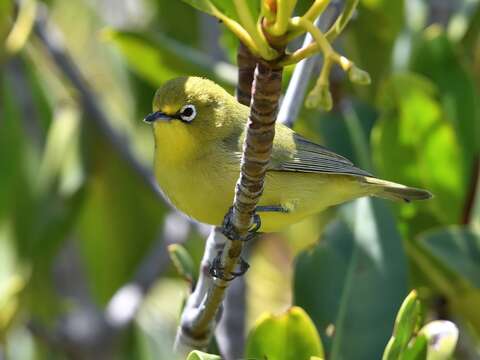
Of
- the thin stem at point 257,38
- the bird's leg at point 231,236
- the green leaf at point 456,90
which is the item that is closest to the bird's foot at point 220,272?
the bird's leg at point 231,236

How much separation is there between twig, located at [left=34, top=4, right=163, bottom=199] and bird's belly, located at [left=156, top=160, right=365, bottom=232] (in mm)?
1275

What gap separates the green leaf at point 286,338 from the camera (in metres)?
→ 2.40

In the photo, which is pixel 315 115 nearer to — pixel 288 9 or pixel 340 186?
pixel 340 186

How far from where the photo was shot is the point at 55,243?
4.07 m

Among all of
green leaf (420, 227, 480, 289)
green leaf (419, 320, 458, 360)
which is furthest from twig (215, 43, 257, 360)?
green leaf (419, 320, 458, 360)

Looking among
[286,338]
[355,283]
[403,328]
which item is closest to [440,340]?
[403,328]

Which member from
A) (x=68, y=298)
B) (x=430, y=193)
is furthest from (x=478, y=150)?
(x=68, y=298)

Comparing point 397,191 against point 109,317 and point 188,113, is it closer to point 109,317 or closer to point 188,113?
point 188,113

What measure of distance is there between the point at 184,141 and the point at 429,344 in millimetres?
1042

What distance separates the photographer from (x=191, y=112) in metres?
2.97

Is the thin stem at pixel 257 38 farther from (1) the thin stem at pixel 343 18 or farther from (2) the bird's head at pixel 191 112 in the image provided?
(2) the bird's head at pixel 191 112

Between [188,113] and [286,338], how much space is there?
860 millimetres

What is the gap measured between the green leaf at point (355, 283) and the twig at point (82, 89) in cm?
143

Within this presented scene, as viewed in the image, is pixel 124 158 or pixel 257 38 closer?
pixel 257 38
